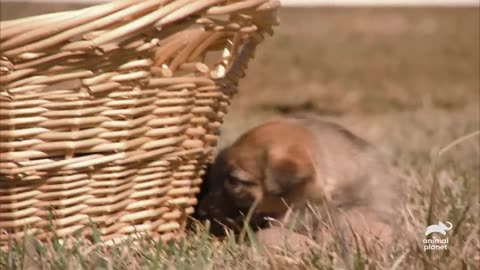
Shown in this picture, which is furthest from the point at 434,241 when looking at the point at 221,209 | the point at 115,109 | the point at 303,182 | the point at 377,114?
the point at 377,114

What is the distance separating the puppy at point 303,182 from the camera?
84.0 inches

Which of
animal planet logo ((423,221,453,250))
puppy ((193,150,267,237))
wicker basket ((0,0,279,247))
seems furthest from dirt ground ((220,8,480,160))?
animal planet logo ((423,221,453,250))

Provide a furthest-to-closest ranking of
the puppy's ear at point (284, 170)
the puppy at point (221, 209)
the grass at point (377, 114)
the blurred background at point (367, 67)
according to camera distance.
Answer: the blurred background at point (367, 67)
the puppy at point (221, 209)
the puppy's ear at point (284, 170)
the grass at point (377, 114)

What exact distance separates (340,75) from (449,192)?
13.2ft

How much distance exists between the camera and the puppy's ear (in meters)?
2.12

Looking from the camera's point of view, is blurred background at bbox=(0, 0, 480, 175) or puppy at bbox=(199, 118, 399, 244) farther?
blurred background at bbox=(0, 0, 480, 175)

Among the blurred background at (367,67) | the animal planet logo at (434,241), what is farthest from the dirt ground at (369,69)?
the animal planet logo at (434,241)

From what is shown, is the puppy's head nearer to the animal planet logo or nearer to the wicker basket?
the wicker basket

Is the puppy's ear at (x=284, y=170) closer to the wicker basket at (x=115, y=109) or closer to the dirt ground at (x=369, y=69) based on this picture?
the wicker basket at (x=115, y=109)

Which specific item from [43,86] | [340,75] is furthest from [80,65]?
[340,75]

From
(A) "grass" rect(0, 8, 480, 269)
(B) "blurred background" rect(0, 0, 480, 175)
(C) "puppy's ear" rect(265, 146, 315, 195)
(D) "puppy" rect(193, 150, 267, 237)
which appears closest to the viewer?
(A) "grass" rect(0, 8, 480, 269)

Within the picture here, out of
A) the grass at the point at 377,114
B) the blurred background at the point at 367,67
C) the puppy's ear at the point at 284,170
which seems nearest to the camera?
the grass at the point at 377,114

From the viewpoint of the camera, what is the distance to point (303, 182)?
2.15 m

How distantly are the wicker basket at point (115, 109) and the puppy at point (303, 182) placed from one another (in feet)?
0.42
